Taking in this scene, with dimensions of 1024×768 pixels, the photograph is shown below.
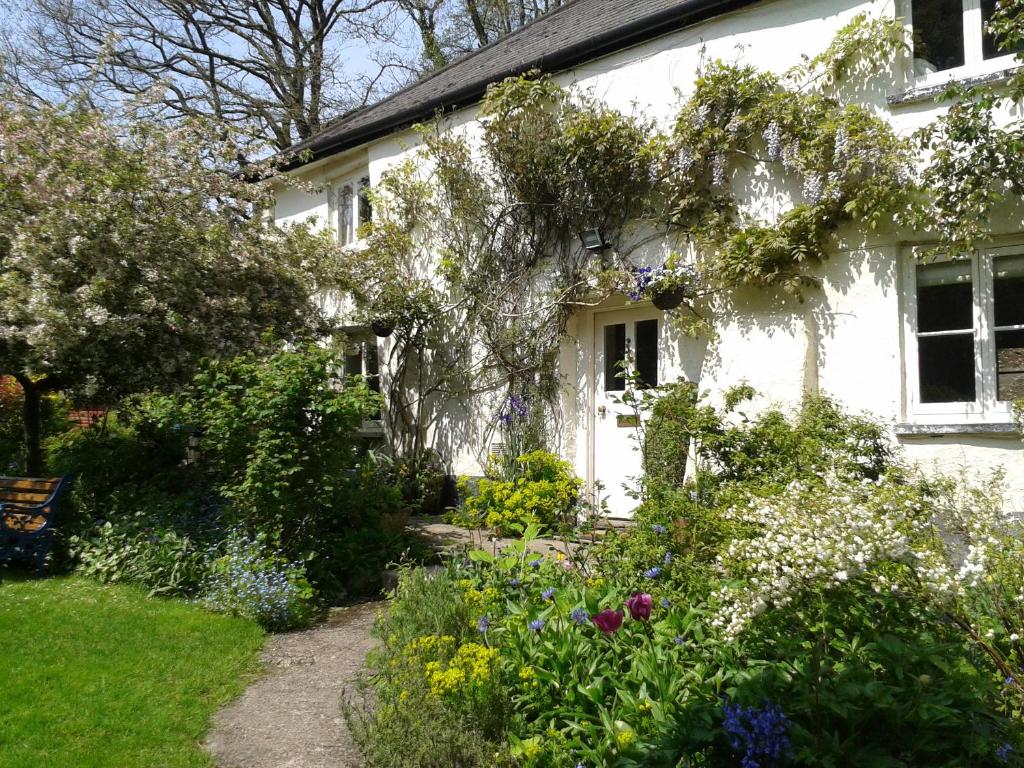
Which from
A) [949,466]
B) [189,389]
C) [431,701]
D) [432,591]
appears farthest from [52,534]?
[949,466]

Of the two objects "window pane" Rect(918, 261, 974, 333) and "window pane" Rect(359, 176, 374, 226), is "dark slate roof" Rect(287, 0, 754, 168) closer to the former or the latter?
"window pane" Rect(359, 176, 374, 226)

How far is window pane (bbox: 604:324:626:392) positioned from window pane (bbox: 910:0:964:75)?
3.74 meters

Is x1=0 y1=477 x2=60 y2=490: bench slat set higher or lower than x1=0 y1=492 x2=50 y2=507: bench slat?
higher

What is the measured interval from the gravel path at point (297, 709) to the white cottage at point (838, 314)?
12.8ft

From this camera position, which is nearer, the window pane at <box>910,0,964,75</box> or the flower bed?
the flower bed

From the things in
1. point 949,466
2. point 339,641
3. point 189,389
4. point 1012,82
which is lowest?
point 339,641

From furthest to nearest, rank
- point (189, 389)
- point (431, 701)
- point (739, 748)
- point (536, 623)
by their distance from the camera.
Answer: point (189, 389), point (536, 623), point (431, 701), point (739, 748)

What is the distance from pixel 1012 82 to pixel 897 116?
90cm

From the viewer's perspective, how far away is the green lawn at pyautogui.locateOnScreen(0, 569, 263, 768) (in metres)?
3.52

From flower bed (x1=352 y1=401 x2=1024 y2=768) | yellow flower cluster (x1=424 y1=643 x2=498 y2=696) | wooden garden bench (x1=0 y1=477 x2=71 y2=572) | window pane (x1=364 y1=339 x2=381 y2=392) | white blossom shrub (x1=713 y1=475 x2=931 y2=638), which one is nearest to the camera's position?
flower bed (x1=352 y1=401 x2=1024 y2=768)

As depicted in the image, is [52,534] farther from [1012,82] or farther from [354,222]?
[1012,82]

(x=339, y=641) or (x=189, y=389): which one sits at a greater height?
(x=189, y=389)

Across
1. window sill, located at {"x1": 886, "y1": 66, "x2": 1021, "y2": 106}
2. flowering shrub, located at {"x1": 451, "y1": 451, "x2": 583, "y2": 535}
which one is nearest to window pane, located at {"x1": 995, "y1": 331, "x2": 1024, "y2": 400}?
window sill, located at {"x1": 886, "y1": 66, "x2": 1021, "y2": 106}

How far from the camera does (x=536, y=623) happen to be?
142 inches
